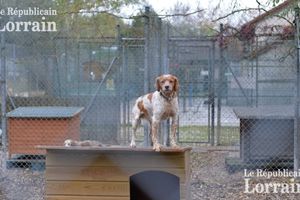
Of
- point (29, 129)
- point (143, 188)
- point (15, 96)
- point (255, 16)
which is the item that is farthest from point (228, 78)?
point (143, 188)

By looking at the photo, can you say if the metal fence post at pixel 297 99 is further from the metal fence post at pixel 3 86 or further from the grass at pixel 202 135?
the metal fence post at pixel 3 86

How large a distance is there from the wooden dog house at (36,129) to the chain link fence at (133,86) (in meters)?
0.01

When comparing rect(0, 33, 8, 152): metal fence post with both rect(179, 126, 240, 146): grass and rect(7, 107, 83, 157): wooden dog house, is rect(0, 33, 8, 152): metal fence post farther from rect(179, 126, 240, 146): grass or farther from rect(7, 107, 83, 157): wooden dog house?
rect(179, 126, 240, 146): grass

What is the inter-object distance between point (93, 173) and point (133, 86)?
13.9 ft

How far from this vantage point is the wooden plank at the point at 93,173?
14.4 feet

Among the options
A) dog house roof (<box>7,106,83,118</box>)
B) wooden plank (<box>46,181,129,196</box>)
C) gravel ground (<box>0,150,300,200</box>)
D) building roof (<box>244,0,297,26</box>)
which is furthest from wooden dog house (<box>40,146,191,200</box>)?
building roof (<box>244,0,297,26</box>)

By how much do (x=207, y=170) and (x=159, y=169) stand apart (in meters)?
2.56

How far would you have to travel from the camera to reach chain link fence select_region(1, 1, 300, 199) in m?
6.58

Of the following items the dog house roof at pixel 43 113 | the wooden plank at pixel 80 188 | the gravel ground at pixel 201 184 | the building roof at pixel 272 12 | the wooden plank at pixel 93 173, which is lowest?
the gravel ground at pixel 201 184

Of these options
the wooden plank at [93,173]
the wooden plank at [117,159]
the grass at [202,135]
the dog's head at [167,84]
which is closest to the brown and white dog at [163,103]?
the dog's head at [167,84]

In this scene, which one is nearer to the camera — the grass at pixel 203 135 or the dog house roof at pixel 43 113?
the dog house roof at pixel 43 113

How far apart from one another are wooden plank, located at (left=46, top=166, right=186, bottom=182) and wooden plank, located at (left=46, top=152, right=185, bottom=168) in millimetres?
33

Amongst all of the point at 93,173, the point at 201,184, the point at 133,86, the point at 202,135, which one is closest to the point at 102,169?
the point at 93,173

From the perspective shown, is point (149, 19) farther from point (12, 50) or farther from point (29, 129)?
point (12, 50)
